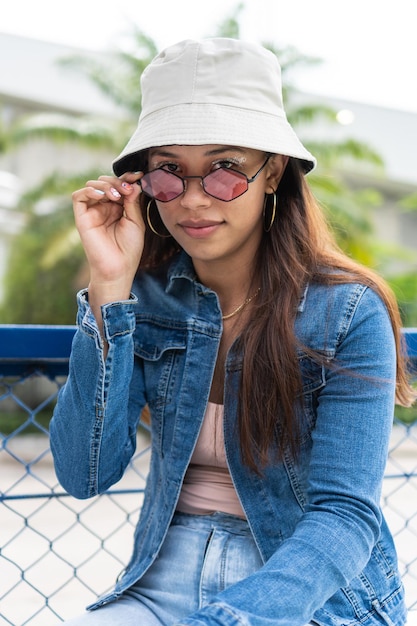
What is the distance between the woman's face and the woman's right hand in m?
0.12

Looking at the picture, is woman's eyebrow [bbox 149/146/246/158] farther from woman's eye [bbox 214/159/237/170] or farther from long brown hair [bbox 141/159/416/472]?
long brown hair [bbox 141/159/416/472]

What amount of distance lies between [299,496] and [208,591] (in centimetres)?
30

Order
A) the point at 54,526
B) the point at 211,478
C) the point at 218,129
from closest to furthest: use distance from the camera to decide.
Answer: the point at 218,129 → the point at 211,478 → the point at 54,526

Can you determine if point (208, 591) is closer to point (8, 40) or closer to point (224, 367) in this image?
point (224, 367)

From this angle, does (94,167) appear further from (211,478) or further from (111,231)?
(211,478)

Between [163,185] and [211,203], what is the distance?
12 cm

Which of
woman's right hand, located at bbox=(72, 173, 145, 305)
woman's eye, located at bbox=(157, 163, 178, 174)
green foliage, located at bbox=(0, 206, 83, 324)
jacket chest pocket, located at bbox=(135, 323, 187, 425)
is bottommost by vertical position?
green foliage, located at bbox=(0, 206, 83, 324)

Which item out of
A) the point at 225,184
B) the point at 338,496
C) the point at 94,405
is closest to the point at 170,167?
the point at 225,184

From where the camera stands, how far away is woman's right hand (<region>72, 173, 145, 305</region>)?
189 cm

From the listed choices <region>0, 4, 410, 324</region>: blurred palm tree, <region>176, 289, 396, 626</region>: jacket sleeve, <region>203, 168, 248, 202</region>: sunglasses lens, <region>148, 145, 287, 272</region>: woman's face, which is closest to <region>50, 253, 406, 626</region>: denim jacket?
<region>176, 289, 396, 626</region>: jacket sleeve

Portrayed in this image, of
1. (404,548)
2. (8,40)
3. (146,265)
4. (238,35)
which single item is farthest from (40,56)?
(146,265)

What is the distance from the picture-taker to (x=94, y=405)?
71.6 inches

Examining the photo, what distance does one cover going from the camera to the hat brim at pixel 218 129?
173cm

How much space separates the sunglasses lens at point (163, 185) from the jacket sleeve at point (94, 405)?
258mm
